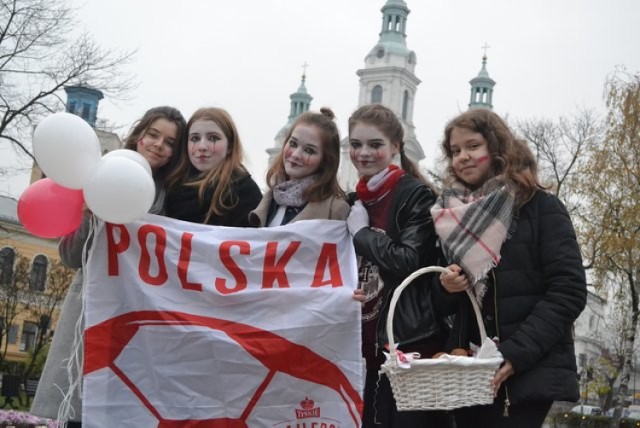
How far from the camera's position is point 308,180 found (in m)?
4.78

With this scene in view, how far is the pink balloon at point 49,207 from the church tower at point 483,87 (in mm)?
69629

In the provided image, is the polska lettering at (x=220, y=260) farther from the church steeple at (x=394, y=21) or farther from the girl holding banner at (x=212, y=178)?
the church steeple at (x=394, y=21)

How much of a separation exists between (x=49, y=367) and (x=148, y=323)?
0.62 metres

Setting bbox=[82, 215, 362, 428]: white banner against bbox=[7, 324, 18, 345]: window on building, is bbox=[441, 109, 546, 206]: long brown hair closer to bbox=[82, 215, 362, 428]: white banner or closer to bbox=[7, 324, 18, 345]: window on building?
bbox=[82, 215, 362, 428]: white banner

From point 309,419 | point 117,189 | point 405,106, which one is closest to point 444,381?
point 309,419

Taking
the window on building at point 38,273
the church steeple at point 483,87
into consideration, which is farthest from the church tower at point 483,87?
the window on building at point 38,273

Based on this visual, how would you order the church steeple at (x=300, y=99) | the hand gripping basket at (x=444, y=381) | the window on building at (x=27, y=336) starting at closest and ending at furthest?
the hand gripping basket at (x=444, y=381), the window on building at (x=27, y=336), the church steeple at (x=300, y=99)

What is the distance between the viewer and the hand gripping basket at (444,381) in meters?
3.49

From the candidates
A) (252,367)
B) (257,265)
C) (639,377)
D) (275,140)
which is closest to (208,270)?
(257,265)

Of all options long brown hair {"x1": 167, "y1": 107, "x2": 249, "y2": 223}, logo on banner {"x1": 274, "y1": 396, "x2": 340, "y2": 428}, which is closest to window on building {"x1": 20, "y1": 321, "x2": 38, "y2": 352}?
long brown hair {"x1": 167, "y1": 107, "x2": 249, "y2": 223}

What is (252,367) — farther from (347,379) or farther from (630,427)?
(630,427)

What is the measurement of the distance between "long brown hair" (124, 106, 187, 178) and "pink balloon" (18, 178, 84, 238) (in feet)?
2.54

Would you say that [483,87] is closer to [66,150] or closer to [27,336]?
[27,336]

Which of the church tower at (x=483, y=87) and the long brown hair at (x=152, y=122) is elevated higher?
the church tower at (x=483, y=87)
